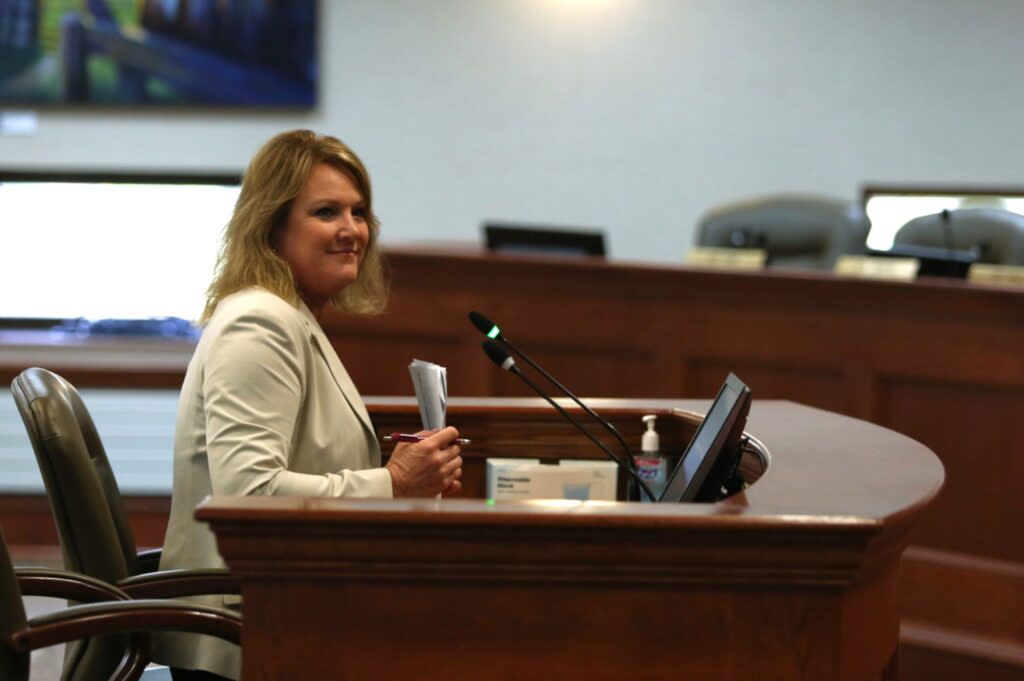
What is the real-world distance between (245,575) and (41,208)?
5.09 meters

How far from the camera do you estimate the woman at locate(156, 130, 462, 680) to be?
182 cm

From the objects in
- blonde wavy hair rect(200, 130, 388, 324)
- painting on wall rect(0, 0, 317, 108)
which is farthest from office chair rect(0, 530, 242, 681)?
painting on wall rect(0, 0, 317, 108)

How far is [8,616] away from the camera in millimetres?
1601

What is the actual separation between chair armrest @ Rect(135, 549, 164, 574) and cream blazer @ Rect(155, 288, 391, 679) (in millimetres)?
125

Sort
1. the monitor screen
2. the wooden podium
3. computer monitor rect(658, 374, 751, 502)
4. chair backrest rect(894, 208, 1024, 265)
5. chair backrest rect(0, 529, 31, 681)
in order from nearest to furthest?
the wooden podium
chair backrest rect(0, 529, 31, 681)
computer monitor rect(658, 374, 751, 502)
chair backrest rect(894, 208, 1024, 265)
the monitor screen

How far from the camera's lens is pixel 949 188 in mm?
5805

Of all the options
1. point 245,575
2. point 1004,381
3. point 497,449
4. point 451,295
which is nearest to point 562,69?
point 451,295

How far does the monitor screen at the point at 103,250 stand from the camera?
5988mm

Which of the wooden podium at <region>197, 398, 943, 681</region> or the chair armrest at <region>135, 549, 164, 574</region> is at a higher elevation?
the wooden podium at <region>197, 398, 943, 681</region>

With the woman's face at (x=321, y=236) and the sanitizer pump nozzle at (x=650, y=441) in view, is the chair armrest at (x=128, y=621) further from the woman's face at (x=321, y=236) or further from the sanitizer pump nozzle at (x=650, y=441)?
the sanitizer pump nozzle at (x=650, y=441)

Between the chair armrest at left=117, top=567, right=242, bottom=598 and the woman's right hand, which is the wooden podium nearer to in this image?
the woman's right hand

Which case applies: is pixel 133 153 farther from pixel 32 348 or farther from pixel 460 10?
pixel 460 10

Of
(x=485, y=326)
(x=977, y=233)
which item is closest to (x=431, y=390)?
(x=485, y=326)

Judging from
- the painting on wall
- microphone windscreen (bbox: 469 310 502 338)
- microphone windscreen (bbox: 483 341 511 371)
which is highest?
the painting on wall
